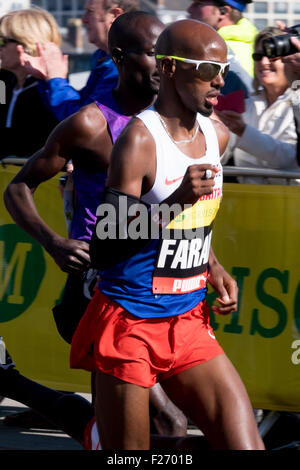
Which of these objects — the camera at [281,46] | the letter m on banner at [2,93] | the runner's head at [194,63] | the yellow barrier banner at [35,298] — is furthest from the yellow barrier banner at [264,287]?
the letter m on banner at [2,93]

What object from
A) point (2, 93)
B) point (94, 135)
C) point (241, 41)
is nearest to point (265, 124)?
point (241, 41)

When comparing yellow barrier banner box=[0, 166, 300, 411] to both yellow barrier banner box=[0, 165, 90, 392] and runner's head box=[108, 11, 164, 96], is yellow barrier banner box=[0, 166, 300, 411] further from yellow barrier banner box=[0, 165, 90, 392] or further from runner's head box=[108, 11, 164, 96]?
runner's head box=[108, 11, 164, 96]

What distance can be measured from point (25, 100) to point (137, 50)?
6.30ft

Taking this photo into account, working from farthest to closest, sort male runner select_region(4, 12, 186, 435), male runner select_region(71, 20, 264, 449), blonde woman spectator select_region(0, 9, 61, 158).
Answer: blonde woman spectator select_region(0, 9, 61, 158) < male runner select_region(4, 12, 186, 435) < male runner select_region(71, 20, 264, 449)

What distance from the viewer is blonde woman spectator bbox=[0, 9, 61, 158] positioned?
5301 mm

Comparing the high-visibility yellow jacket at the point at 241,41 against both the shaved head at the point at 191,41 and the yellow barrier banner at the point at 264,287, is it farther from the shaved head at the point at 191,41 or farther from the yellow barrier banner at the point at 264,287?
the shaved head at the point at 191,41

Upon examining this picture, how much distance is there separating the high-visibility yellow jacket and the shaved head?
8.14 ft

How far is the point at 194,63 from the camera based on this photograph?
3.10 m

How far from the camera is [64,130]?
3629 millimetres

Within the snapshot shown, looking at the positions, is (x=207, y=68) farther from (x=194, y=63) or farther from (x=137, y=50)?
(x=137, y=50)

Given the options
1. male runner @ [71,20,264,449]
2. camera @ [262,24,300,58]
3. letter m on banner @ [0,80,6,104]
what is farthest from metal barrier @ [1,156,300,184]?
letter m on banner @ [0,80,6,104]

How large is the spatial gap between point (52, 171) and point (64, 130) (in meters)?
0.18

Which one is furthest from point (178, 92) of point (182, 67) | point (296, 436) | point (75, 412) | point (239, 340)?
point (296, 436)

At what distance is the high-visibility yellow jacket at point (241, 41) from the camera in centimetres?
562
